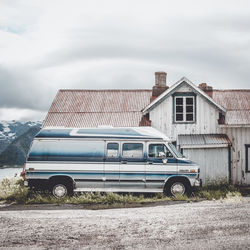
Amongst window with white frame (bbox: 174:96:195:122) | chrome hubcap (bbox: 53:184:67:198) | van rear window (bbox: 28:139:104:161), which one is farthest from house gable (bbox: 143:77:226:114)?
chrome hubcap (bbox: 53:184:67:198)

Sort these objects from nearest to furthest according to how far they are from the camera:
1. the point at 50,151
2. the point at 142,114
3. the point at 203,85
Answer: the point at 50,151 < the point at 142,114 < the point at 203,85

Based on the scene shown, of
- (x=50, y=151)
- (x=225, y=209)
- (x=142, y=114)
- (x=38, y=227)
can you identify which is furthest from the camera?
(x=142, y=114)

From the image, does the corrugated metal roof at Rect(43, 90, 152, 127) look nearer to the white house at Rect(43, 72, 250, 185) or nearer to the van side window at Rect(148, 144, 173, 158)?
the white house at Rect(43, 72, 250, 185)

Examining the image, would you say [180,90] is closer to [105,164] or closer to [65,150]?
[105,164]

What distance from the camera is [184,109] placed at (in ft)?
58.6

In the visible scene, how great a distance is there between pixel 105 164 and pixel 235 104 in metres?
10.2

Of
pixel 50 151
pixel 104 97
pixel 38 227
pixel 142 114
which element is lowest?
pixel 38 227

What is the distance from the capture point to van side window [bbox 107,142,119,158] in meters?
12.8

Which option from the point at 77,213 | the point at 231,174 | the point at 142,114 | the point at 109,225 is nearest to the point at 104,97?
the point at 142,114

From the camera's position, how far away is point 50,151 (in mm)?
12641

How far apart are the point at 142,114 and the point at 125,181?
700 centimetres

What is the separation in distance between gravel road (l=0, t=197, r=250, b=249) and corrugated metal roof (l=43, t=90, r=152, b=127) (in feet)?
30.1

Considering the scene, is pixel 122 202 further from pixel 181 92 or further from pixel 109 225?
pixel 181 92

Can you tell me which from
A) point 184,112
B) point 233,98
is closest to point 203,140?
point 184,112
